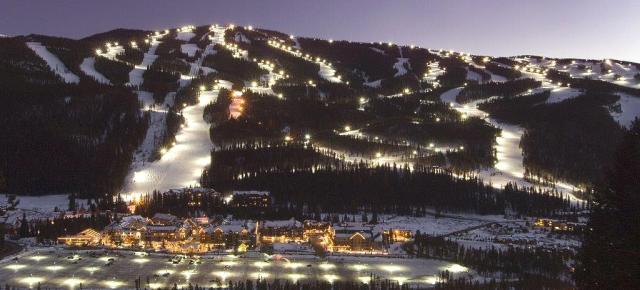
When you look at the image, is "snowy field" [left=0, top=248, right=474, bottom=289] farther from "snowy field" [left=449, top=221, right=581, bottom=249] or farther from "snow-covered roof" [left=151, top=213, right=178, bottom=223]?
"snow-covered roof" [left=151, top=213, right=178, bottom=223]

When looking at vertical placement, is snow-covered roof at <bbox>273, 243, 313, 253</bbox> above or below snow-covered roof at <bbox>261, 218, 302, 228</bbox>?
below

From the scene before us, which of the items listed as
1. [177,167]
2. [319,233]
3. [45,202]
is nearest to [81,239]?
[319,233]

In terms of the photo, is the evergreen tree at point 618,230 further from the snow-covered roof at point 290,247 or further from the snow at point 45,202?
the snow at point 45,202

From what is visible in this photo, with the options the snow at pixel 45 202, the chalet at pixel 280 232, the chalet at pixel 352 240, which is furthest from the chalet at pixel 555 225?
the snow at pixel 45 202

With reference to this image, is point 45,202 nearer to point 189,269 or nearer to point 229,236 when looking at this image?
point 229,236

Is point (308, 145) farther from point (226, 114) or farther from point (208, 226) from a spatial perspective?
point (208, 226)

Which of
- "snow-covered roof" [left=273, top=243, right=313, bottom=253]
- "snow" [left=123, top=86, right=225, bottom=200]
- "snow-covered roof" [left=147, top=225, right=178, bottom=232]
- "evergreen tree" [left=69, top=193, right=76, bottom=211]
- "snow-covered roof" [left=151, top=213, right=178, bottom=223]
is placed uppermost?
"snow" [left=123, top=86, right=225, bottom=200]

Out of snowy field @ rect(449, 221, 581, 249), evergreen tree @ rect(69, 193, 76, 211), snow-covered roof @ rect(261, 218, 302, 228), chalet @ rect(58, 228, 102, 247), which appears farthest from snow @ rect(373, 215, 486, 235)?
evergreen tree @ rect(69, 193, 76, 211)
